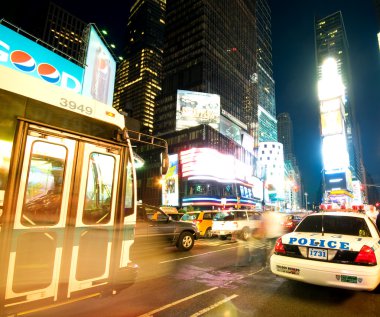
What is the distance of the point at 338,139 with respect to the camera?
120 metres

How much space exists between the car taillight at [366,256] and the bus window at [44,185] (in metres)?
5.36

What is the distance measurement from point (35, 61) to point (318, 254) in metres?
13.2

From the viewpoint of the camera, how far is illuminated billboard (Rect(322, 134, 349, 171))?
120m

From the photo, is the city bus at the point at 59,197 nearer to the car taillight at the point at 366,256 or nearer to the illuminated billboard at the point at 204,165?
the car taillight at the point at 366,256

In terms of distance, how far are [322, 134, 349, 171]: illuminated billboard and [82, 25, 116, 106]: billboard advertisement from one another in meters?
127

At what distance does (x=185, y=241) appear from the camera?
11406 mm

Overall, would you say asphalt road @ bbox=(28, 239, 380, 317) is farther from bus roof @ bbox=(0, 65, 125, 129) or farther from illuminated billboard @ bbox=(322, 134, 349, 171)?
illuminated billboard @ bbox=(322, 134, 349, 171)

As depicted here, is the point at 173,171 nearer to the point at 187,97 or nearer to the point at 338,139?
the point at 187,97

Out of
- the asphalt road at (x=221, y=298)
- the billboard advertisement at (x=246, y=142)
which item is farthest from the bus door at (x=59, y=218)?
the billboard advertisement at (x=246, y=142)

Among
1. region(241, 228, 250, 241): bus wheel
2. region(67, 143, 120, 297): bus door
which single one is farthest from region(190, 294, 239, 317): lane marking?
region(241, 228, 250, 241): bus wheel

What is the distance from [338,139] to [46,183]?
137 metres

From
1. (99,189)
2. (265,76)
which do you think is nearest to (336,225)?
(99,189)

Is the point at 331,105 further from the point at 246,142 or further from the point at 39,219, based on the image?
the point at 39,219

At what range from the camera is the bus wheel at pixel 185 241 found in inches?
439
